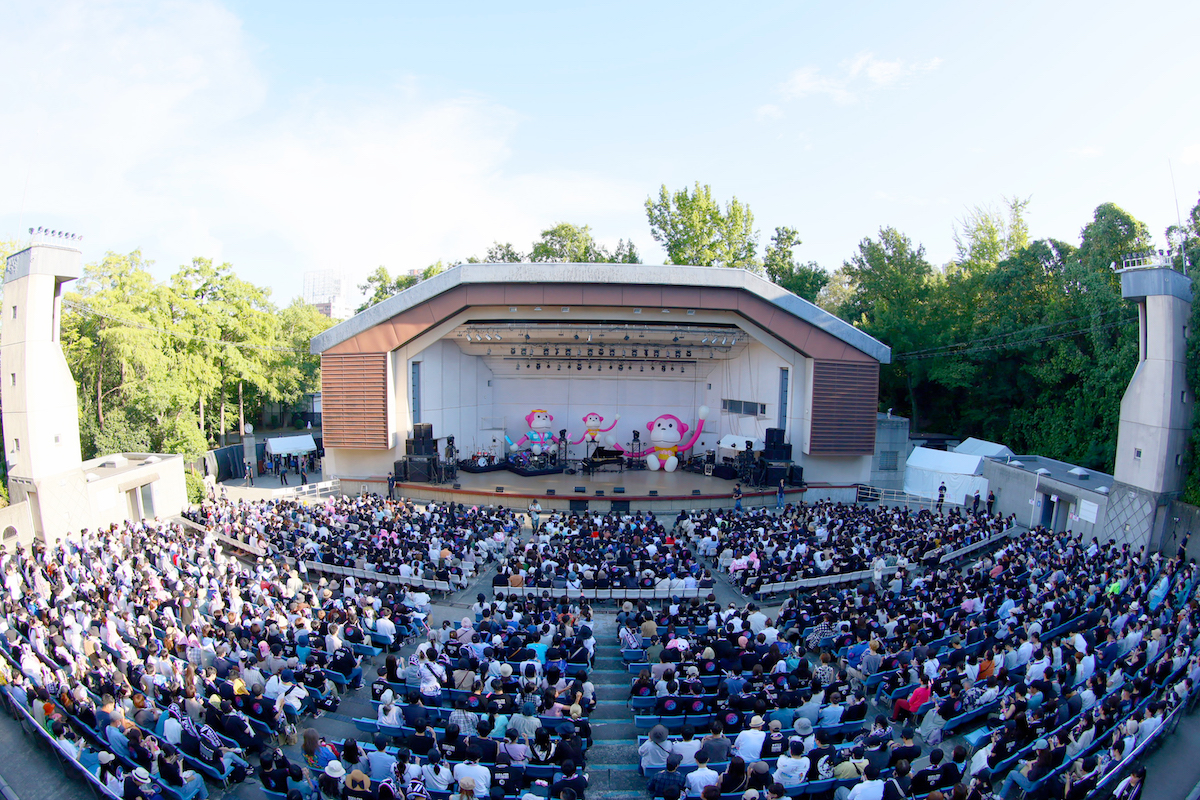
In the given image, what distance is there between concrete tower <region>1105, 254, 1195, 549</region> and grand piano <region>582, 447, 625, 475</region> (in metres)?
15.7

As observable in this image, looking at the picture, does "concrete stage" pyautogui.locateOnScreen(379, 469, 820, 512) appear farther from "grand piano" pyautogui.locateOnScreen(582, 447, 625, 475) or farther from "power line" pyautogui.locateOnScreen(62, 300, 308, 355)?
"power line" pyautogui.locateOnScreen(62, 300, 308, 355)

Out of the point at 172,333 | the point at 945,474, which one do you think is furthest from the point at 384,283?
the point at 945,474

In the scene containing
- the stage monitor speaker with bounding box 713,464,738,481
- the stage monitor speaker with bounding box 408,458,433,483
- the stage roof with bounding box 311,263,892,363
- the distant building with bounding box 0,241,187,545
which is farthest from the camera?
the stage monitor speaker with bounding box 713,464,738,481

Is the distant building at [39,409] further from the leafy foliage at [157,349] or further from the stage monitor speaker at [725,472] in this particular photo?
the stage monitor speaker at [725,472]

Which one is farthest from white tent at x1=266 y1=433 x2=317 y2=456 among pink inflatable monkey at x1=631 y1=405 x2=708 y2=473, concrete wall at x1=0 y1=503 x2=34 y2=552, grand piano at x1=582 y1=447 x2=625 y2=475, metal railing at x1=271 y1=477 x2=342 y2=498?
pink inflatable monkey at x1=631 y1=405 x2=708 y2=473

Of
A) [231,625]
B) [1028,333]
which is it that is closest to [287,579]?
[231,625]

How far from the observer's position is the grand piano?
958 inches

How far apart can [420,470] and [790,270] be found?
26.9 metres

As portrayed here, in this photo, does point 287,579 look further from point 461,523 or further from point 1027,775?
point 1027,775

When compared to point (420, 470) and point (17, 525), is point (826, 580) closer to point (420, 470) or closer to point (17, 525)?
point (420, 470)

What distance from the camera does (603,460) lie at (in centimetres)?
2466

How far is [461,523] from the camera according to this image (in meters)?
15.4

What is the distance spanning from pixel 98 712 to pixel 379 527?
8.23m

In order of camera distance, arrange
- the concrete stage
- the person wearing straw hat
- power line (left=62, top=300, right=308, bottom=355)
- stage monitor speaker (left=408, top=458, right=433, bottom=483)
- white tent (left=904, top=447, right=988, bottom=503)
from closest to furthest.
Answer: the person wearing straw hat < white tent (left=904, top=447, right=988, bottom=503) < the concrete stage < stage monitor speaker (left=408, top=458, right=433, bottom=483) < power line (left=62, top=300, right=308, bottom=355)
